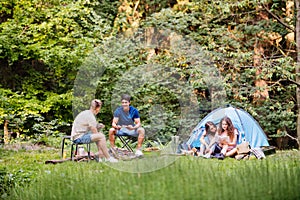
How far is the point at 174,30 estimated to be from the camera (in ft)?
35.8

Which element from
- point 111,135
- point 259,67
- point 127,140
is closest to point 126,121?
point 111,135

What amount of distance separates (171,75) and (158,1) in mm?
2949

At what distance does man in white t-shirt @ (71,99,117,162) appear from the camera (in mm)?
5855

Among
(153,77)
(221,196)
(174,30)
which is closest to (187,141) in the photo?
(153,77)

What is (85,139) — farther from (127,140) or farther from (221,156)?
(221,156)

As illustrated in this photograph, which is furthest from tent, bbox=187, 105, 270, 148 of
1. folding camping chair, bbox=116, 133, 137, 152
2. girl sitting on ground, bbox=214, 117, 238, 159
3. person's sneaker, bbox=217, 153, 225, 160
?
folding camping chair, bbox=116, 133, 137, 152

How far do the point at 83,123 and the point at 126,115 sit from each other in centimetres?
63

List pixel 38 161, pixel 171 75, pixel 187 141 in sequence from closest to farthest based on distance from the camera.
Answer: pixel 38 161
pixel 187 141
pixel 171 75

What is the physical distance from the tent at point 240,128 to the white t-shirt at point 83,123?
252cm

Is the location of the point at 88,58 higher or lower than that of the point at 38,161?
higher

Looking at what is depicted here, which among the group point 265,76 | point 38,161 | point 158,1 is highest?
point 158,1

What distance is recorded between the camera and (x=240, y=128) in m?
7.90

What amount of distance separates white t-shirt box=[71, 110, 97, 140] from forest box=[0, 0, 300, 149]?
213cm

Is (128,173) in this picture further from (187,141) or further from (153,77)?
(153,77)
